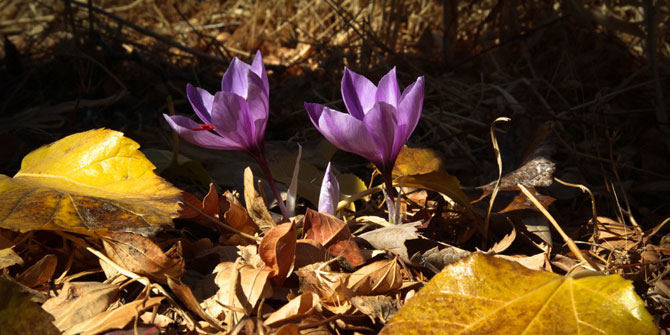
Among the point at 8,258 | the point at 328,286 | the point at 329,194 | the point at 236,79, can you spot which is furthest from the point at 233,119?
the point at 8,258

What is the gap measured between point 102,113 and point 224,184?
116 centimetres

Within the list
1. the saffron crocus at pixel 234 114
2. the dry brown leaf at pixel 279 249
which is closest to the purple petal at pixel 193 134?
the saffron crocus at pixel 234 114

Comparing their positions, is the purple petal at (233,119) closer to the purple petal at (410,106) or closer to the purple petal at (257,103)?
the purple petal at (257,103)

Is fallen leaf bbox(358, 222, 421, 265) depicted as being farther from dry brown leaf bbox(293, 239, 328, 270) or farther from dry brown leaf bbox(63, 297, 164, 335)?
dry brown leaf bbox(63, 297, 164, 335)

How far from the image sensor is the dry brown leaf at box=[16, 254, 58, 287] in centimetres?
98

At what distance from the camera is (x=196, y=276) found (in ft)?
3.41

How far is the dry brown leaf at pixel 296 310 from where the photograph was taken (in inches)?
35.0

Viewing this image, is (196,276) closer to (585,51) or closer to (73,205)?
(73,205)

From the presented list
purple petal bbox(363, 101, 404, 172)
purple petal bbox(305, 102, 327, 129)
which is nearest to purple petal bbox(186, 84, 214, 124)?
purple petal bbox(305, 102, 327, 129)

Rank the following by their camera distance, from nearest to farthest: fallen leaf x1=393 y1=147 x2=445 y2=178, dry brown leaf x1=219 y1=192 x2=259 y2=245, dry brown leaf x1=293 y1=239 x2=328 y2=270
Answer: dry brown leaf x1=293 y1=239 x2=328 y2=270 < dry brown leaf x1=219 y1=192 x2=259 y2=245 < fallen leaf x1=393 y1=147 x2=445 y2=178

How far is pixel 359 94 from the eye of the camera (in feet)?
3.52

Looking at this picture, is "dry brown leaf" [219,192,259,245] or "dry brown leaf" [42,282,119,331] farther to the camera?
"dry brown leaf" [219,192,259,245]

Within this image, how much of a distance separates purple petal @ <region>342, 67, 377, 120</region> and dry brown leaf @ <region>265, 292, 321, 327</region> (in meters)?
0.34

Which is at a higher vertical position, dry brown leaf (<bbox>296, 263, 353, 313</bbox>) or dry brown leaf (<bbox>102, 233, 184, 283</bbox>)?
Result: dry brown leaf (<bbox>102, 233, 184, 283</bbox>)
